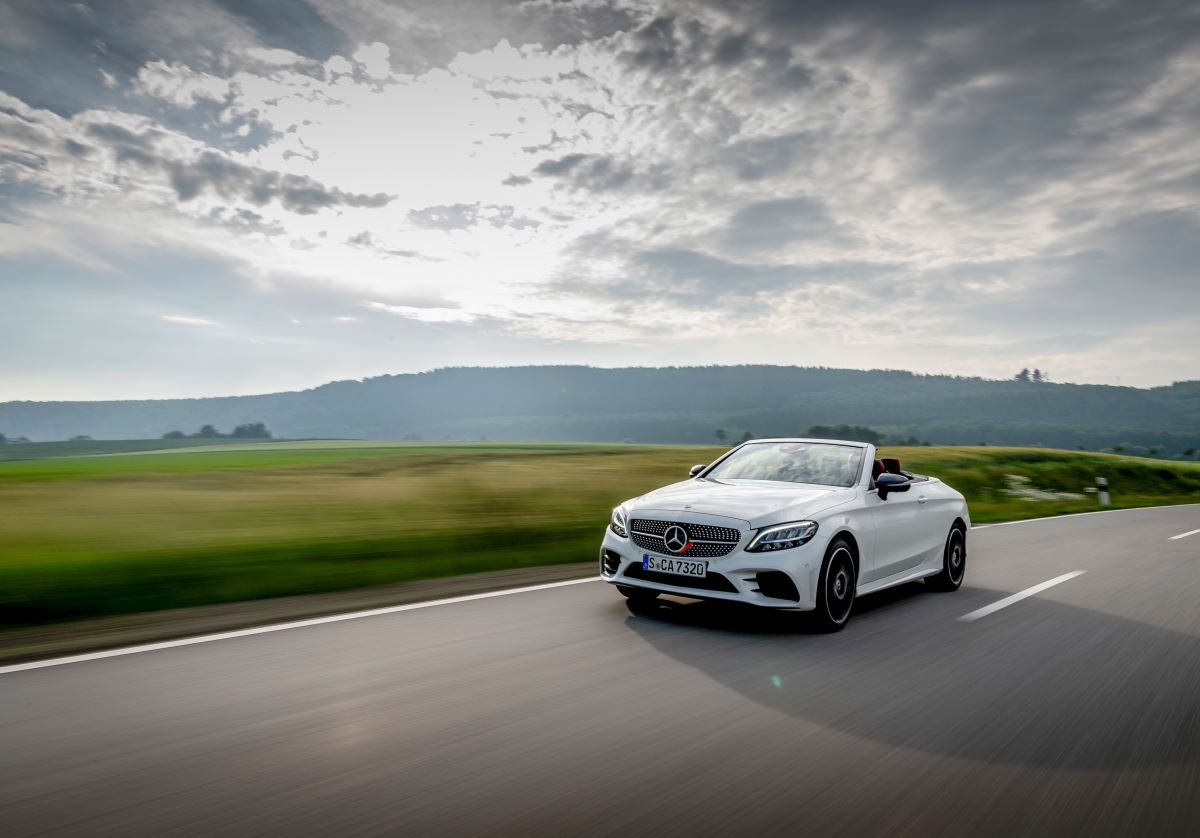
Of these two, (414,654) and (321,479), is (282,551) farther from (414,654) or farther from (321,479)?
(321,479)

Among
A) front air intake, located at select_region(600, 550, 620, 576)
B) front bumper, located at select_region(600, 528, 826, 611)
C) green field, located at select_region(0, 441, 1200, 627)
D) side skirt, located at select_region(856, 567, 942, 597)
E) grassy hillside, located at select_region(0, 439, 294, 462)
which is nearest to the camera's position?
front bumper, located at select_region(600, 528, 826, 611)

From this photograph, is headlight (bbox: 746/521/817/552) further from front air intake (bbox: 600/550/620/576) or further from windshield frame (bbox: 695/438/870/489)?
front air intake (bbox: 600/550/620/576)

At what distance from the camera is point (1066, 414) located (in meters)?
188

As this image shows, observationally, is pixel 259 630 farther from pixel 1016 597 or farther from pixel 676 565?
A: pixel 1016 597

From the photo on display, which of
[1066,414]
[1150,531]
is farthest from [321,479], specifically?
[1066,414]

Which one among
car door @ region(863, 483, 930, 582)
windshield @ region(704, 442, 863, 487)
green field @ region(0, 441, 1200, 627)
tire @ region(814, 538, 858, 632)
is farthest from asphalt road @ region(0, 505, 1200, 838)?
green field @ region(0, 441, 1200, 627)

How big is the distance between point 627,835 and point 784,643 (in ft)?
10.8

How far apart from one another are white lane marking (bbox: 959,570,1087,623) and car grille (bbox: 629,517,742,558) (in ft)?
7.76

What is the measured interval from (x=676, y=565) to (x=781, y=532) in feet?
2.69

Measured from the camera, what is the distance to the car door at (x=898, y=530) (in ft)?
24.0

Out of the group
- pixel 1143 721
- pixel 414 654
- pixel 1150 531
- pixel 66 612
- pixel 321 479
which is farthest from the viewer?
pixel 321 479

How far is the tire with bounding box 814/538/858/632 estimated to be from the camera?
6430 mm

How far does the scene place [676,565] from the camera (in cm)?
641

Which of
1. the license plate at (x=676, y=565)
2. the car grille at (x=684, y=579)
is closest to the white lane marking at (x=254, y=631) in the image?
the car grille at (x=684, y=579)
